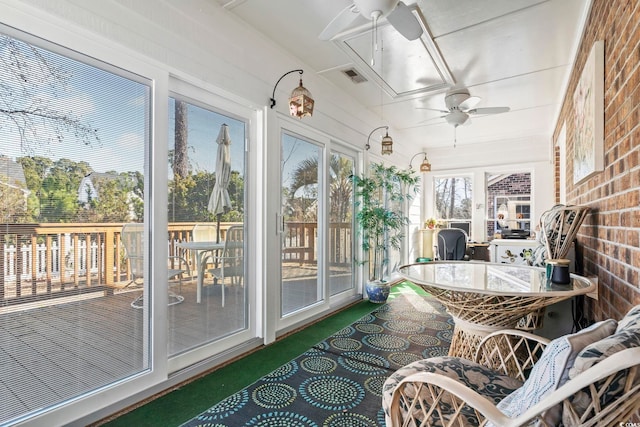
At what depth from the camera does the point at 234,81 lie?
2.59 metres

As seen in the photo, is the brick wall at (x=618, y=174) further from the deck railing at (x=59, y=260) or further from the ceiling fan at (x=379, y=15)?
the deck railing at (x=59, y=260)

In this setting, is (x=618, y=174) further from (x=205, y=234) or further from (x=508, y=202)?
(x=508, y=202)

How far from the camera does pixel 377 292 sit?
4234 mm

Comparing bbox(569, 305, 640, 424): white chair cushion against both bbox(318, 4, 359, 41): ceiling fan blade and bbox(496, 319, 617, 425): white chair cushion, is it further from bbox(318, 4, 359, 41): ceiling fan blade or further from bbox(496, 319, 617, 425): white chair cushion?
bbox(318, 4, 359, 41): ceiling fan blade

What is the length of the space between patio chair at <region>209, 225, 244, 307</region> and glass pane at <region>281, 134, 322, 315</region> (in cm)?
55

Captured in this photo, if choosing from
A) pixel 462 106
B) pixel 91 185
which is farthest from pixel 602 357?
pixel 462 106

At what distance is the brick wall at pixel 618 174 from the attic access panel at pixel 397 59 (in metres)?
1.22

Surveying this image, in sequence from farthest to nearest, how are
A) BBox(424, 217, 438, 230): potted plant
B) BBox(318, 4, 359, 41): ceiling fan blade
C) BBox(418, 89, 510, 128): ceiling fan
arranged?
BBox(424, 217, 438, 230): potted plant → BBox(418, 89, 510, 128): ceiling fan → BBox(318, 4, 359, 41): ceiling fan blade

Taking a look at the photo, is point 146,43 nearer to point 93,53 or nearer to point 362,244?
point 93,53

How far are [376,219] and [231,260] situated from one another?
89.3 inches

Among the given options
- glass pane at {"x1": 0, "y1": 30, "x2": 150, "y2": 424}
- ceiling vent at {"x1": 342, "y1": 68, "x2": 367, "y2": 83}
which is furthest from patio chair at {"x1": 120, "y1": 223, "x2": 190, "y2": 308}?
ceiling vent at {"x1": 342, "y1": 68, "x2": 367, "y2": 83}

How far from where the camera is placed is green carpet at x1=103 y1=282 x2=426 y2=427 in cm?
185

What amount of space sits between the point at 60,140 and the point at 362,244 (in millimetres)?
3475

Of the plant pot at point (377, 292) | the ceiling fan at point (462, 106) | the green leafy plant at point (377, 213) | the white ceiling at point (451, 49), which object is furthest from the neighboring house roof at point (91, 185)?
the ceiling fan at point (462, 106)
